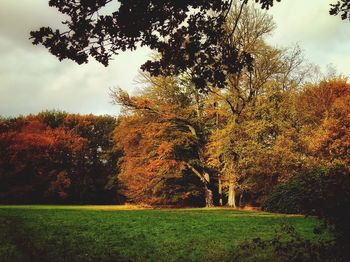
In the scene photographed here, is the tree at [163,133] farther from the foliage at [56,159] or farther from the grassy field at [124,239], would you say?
the grassy field at [124,239]

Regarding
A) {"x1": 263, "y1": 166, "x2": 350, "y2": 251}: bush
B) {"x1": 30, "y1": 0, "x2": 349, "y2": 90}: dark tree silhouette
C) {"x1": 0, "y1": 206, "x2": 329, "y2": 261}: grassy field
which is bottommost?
{"x1": 0, "y1": 206, "x2": 329, "y2": 261}: grassy field

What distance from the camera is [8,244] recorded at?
413 inches

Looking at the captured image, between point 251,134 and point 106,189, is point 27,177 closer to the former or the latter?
point 106,189

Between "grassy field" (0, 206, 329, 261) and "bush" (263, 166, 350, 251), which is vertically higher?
"bush" (263, 166, 350, 251)

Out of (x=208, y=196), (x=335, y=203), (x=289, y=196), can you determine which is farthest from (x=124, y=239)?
(x=208, y=196)

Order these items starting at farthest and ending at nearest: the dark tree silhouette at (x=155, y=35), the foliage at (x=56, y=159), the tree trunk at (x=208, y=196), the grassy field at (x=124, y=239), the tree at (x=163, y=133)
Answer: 1. the foliage at (x=56, y=159)
2. the tree trunk at (x=208, y=196)
3. the tree at (x=163, y=133)
4. the grassy field at (x=124, y=239)
5. the dark tree silhouette at (x=155, y=35)

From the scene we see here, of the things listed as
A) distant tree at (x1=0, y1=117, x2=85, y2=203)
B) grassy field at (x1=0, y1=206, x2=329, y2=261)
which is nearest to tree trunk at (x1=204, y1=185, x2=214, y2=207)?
grassy field at (x1=0, y1=206, x2=329, y2=261)

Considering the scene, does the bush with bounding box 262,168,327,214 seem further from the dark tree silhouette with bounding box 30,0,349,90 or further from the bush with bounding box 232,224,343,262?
the dark tree silhouette with bounding box 30,0,349,90

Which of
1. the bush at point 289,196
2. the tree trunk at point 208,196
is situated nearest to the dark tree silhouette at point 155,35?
the bush at point 289,196

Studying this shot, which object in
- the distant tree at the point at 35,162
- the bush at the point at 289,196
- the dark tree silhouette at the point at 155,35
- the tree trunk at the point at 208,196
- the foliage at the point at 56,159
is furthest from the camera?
the foliage at the point at 56,159

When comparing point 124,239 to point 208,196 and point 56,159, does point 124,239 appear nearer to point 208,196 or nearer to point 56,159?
point 208,196

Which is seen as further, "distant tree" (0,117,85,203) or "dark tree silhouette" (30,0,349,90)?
"distant tree" (0,117,85,203)

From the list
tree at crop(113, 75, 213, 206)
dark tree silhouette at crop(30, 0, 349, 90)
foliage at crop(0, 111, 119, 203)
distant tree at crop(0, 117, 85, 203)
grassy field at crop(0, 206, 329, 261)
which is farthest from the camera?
foliage at crop(0, 111, 119, 203)

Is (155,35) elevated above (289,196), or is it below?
above
